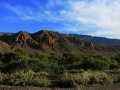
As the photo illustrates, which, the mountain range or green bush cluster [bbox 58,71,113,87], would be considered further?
the mountain range

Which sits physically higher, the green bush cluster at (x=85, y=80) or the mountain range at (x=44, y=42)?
the mountain range at (x=44, y=42)

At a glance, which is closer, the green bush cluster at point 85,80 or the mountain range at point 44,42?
the green bush cluster at point 85,80

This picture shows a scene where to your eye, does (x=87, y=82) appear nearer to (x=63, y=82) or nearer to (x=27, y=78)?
(x=63, y=82)

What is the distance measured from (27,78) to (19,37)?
408 ft

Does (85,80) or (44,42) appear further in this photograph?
(44,42)

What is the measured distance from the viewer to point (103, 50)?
6506 inches

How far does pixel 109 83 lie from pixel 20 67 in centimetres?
1127

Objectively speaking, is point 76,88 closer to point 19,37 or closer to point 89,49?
point 19,37

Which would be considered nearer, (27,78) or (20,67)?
(27,78)

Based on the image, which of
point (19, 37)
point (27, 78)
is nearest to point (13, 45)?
point (19, 37)

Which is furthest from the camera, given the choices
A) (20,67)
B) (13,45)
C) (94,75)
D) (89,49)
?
(89,49)

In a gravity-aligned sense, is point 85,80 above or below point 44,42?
below

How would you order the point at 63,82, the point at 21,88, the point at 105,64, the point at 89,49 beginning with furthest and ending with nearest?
the point at 89,49
the point at 105,64
the point at 63,82
the point at 21,88

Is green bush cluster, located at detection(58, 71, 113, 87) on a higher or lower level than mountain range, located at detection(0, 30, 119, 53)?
lower
